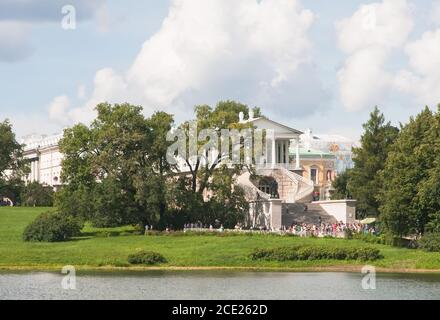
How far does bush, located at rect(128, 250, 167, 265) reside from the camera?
68875 millimetres

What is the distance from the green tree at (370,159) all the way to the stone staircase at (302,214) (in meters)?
3.11

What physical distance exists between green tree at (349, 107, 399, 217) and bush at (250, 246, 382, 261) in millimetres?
22143

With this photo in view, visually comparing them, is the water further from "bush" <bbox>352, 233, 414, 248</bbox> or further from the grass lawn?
"bush" <bbox>352, 233, 414, 248</bbox>

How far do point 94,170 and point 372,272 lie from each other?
27244 millimetres

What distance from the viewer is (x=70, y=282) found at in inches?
2172

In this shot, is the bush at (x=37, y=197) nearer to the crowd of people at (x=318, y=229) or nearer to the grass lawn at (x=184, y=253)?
the crowd of people at (x=318, y=229)

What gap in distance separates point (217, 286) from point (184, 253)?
17771 millimetres

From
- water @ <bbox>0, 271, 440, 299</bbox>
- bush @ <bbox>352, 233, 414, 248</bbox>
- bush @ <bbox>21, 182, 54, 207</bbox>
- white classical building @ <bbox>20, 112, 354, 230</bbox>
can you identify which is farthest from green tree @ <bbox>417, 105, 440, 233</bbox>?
bush @ <bbox>21, 182, 54, 207</bbox>

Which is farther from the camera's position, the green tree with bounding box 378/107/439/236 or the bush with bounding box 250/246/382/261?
the green tree with bounding box 378/107/439/236

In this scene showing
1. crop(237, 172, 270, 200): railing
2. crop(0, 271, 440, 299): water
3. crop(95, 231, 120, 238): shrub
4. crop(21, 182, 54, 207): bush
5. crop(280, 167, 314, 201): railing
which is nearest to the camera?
crop(0, 271, 440, 299): water

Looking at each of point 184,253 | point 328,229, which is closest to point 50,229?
point 184,253

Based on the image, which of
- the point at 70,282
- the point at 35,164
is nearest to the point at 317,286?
the point at 70,282

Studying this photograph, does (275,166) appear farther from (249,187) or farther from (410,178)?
(410,178)

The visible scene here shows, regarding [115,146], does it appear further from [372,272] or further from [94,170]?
[372,272]
